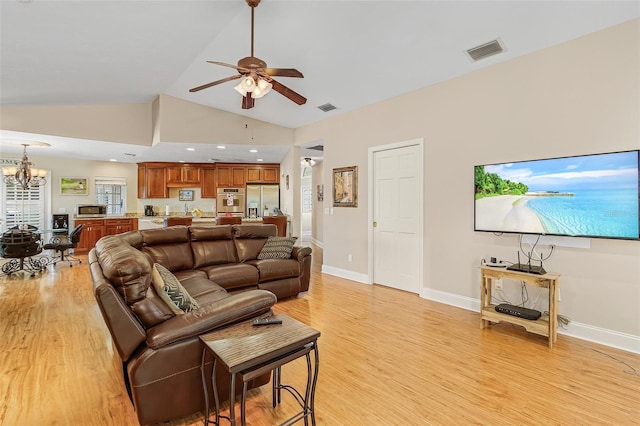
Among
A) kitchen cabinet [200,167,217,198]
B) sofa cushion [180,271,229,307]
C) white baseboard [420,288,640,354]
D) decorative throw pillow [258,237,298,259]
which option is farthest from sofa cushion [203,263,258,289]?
kitchen cabinet [200,167,217,198]

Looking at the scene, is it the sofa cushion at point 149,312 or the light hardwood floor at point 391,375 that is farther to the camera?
the light hardwood floor at point 391,375

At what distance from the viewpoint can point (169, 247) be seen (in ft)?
12.9

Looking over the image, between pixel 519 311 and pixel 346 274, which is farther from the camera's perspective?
pixel 346 274

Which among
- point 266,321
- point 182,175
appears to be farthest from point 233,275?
point 182,175

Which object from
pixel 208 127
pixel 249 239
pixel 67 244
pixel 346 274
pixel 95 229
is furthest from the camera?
pixel 95 229

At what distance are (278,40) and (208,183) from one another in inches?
227

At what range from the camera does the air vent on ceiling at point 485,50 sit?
10.4ft

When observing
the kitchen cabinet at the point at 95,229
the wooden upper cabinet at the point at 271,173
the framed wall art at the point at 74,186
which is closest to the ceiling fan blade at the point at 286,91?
the wooden upper cabinet at the point at 271,173

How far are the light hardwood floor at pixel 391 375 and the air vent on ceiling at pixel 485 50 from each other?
296 centimetres

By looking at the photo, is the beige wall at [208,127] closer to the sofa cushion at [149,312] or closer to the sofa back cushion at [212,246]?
the sofa back cushion at [212,246]

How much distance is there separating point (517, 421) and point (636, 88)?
2.96 meters

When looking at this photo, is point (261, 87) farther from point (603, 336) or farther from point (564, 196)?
point (603, 336)

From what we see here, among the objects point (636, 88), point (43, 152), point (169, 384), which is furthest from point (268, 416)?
point (43, 152)

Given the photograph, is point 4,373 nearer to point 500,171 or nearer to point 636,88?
point 500,171
